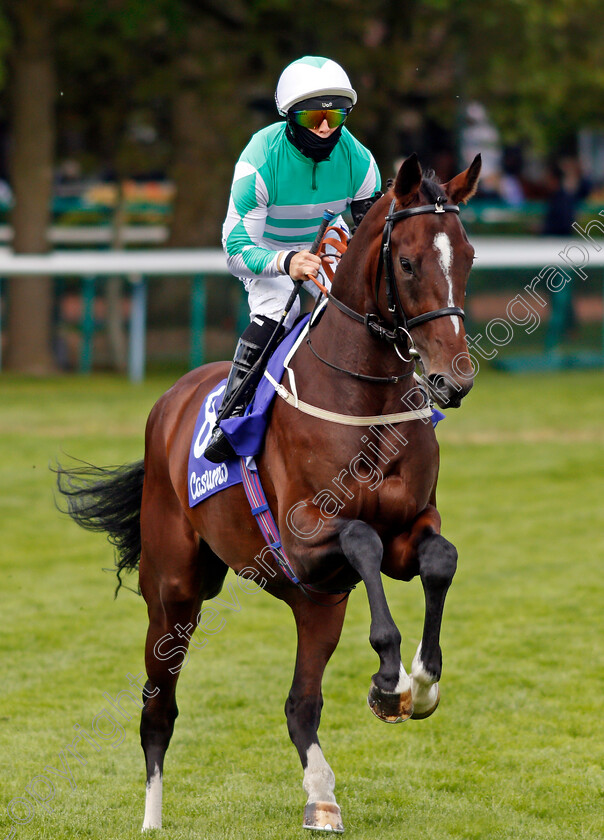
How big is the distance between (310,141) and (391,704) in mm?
1885

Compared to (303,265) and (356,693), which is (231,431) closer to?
(303,265)

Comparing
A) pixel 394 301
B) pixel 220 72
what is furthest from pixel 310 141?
pixel 220 72

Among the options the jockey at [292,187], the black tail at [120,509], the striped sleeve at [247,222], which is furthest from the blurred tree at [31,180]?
the striped sleeve at [247,222]

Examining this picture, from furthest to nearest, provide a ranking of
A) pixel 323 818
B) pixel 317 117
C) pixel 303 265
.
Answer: pixel 323 818, pixel 317 117, pixel 303 265

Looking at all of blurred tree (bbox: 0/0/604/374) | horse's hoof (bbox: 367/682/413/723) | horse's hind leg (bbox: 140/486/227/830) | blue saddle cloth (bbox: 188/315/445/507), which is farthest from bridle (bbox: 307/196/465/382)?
blurred tree (bbox: 0/0/604/374)

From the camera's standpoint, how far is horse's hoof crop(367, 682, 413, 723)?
3824 mm

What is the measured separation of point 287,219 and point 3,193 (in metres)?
23.1

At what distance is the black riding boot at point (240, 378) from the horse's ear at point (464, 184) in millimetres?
1000

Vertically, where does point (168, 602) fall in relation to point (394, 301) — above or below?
below

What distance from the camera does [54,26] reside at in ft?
53.4

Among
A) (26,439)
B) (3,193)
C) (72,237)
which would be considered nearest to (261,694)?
(26,439)

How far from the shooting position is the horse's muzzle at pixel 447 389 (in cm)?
362

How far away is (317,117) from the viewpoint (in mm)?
4285

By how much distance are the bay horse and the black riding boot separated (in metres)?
0.16
